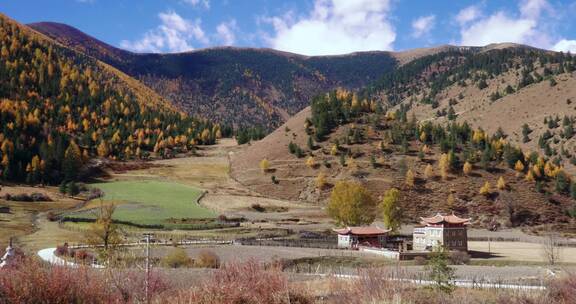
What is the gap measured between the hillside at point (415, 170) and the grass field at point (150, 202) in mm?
20176

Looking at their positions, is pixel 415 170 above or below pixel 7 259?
below

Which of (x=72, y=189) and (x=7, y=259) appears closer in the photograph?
(x=7, y=259)

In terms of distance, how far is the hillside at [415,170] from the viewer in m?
119

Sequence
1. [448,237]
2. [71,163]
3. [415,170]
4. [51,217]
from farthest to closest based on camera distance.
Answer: [71,163]
[415,170]
[51,217]
[448,237]

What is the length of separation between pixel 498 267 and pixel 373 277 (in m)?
47.0

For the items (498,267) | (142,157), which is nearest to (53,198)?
(142,157)

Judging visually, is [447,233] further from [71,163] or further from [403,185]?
[71,163]

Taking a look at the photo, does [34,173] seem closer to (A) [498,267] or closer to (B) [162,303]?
(A) [498,267]

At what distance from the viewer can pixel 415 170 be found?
132 m

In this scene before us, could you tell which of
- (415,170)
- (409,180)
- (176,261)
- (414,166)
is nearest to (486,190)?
(409,180)

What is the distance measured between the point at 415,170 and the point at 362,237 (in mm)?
55527

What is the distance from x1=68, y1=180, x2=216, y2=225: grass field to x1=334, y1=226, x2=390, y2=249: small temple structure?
35.3 m

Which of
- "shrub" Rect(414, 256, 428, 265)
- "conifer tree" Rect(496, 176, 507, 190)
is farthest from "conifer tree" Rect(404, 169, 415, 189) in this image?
"shrub" Rect(414, 256, 428, 265)

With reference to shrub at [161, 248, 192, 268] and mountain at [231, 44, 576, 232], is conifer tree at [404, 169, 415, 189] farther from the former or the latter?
shrub at [161, 248, 192, 268]
